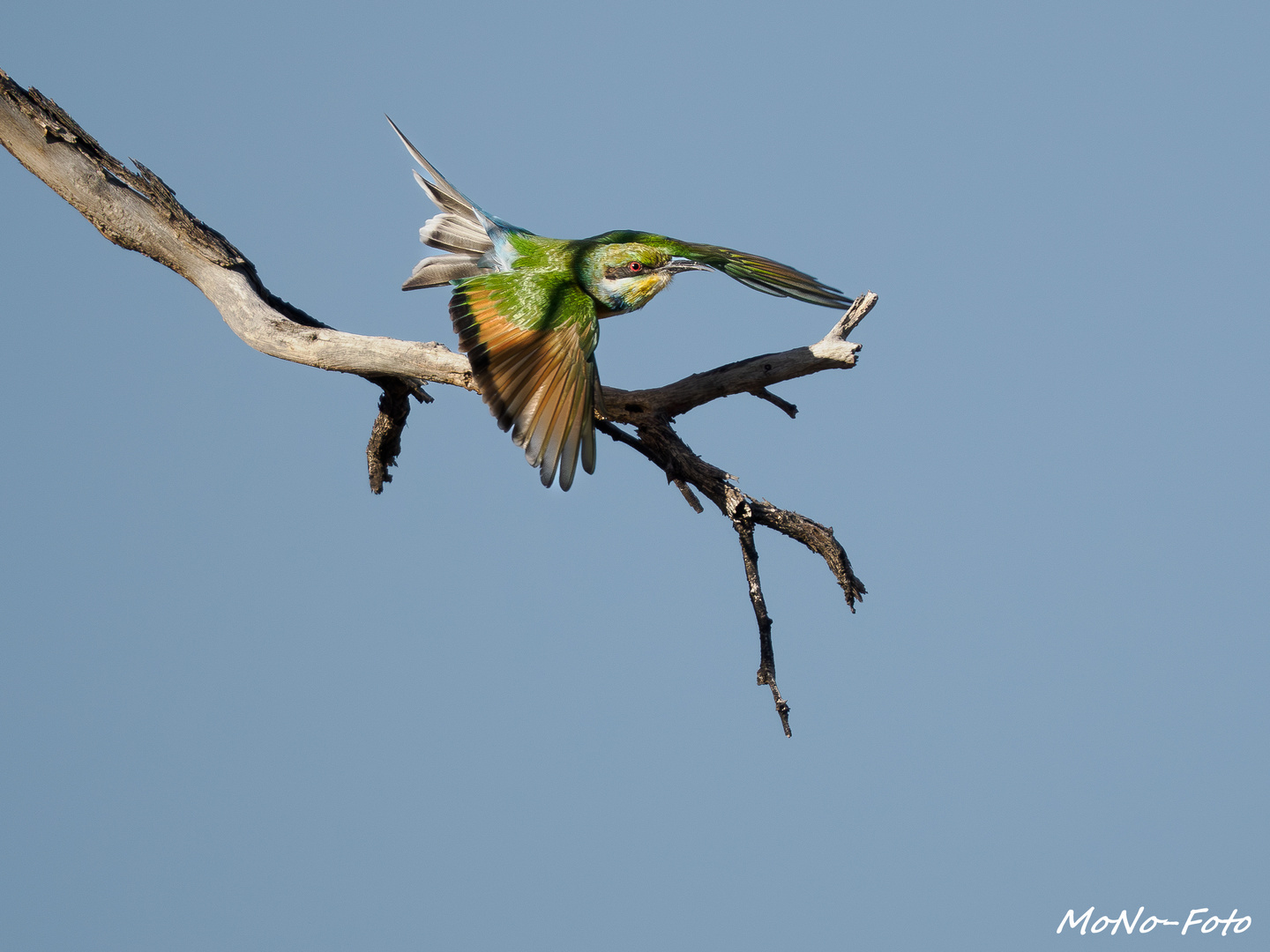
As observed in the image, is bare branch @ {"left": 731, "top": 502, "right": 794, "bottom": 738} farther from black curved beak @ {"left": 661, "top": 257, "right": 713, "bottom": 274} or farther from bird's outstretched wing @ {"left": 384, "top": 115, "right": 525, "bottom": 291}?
bird's outstretched wing @ {"left": 384, "top": 115, "right": 525, "bottom": 291}

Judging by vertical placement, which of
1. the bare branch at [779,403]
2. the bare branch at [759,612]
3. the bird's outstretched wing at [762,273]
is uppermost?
the bird's outstretched wing at [762,273]

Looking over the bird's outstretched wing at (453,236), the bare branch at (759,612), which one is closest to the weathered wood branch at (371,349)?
the bare branch at (759,612)

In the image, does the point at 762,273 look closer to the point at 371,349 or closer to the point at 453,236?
the point at 453,236

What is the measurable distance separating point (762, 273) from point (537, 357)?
147 cm

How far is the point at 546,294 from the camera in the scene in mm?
5379

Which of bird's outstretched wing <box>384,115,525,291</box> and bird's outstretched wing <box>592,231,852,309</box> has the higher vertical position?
bird's outstretched wing <box>384,115,525,291</box>

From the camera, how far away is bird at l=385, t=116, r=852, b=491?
4.76 m

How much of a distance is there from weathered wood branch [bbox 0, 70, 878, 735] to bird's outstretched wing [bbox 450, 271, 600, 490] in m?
0.31

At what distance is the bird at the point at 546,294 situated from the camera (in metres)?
4.76

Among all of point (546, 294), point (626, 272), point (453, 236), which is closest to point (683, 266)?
point (626, 272)

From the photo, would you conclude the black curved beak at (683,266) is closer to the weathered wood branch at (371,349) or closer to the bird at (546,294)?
the bird at (546,294)

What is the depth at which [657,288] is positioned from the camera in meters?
5.64

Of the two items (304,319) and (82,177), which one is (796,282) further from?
(82,177)

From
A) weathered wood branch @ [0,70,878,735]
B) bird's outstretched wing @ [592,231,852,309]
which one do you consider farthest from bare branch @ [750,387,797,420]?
bird's outstretched wing @ [592,231,852,309]
